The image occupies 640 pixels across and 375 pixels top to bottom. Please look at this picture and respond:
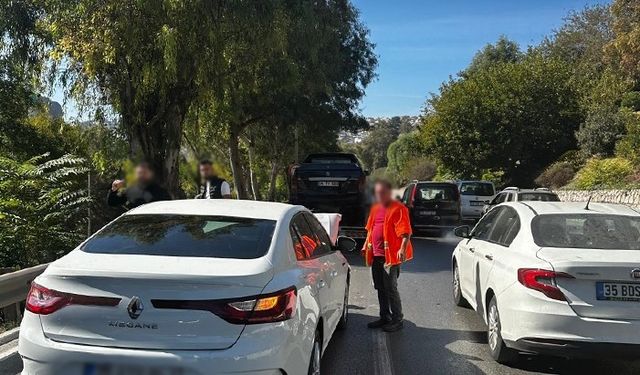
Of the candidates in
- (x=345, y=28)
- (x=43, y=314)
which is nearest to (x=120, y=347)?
(x=43, y=314)

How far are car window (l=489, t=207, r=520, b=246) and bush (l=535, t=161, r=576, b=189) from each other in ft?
91.5

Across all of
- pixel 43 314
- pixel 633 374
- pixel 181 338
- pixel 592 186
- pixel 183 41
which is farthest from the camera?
pixel 592 186

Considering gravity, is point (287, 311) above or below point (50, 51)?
below

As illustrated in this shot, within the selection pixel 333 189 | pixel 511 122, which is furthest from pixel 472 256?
pixel 511 122

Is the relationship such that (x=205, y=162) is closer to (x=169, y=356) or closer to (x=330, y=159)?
(x=169, y=356)

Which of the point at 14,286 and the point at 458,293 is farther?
the point at 458,293

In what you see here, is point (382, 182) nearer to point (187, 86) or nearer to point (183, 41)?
point (183, 41)

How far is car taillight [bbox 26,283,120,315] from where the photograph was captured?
3645mm

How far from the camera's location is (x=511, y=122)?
37500 mm

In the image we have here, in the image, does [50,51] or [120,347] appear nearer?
[120,347]

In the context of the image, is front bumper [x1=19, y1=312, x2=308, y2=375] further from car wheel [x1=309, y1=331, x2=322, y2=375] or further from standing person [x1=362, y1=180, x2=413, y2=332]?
standing person [x1=362, y1=180, x2=413, y2=332]

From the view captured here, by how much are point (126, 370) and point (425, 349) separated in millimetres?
3541

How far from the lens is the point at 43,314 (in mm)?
3771

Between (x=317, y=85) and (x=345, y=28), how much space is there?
4931mm
